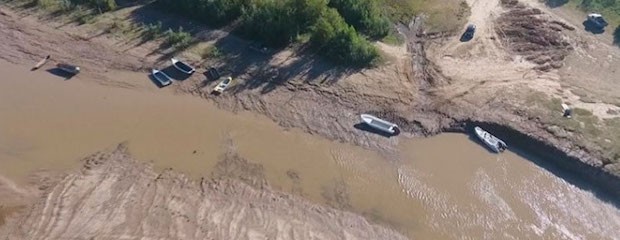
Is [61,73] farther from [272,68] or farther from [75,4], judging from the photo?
[272,68]

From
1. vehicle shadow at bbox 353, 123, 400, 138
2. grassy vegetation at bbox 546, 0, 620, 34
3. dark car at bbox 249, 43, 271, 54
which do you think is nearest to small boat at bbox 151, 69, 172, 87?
dark car at bbox 249, 43, 271, 54

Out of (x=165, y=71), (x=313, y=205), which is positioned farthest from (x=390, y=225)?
(x=165, y=71)

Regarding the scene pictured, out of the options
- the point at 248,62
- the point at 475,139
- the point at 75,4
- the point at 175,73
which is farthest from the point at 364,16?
the point at 75,4

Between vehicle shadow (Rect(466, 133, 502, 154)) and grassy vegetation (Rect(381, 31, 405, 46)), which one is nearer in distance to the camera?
vehicle shadow (Rect(466, 133, 502, 154))

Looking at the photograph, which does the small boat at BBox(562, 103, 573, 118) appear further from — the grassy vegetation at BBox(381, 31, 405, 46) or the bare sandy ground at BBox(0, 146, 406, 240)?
the bare sandy ground at BBox(0, 146, 406, 240)

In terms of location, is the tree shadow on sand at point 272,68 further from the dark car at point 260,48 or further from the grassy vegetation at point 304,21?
the grassy vegetation at point 304,21

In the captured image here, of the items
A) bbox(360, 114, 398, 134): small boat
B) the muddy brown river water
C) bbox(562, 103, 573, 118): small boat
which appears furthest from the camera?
bbox(562, 103, 573, 118): small boat

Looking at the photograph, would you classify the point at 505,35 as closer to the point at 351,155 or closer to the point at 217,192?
the point at 351,155
